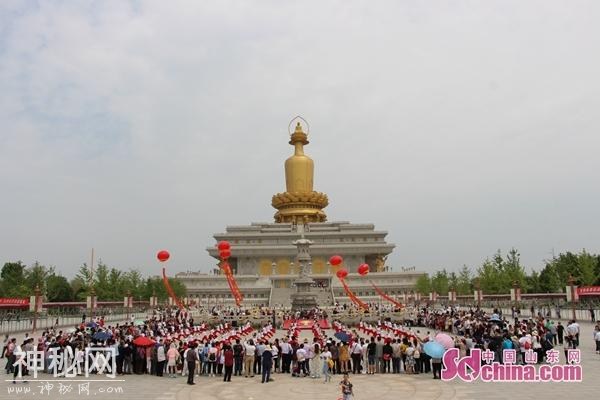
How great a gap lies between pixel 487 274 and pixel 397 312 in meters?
21.0

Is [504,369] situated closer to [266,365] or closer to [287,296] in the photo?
[266,365]

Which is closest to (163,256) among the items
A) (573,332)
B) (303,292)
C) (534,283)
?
(303,292)

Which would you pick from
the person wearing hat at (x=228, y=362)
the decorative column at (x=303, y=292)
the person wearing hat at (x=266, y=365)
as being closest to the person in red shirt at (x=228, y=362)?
the person wearing hat at (x=228, y=362)

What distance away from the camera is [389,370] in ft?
54.7

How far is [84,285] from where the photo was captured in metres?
52.1

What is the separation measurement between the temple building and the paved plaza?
3526 centimetres

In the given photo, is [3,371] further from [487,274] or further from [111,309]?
[487,274]

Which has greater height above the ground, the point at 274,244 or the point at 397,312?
the point at 274,244

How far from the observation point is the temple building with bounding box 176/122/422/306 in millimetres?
57250

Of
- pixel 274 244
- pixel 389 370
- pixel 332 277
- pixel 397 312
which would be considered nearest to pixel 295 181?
pixel 274 244

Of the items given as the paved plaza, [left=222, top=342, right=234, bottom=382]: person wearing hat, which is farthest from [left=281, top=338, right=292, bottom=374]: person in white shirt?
[left=222, top=342, right=234, bottom=382]: person wearing hat

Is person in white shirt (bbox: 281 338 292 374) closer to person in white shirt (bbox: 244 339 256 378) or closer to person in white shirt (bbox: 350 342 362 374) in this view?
person in white shirt (bbox: 244 339 256 378)

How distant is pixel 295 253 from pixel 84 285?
23.3 meters

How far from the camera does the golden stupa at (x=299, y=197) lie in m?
73.4
